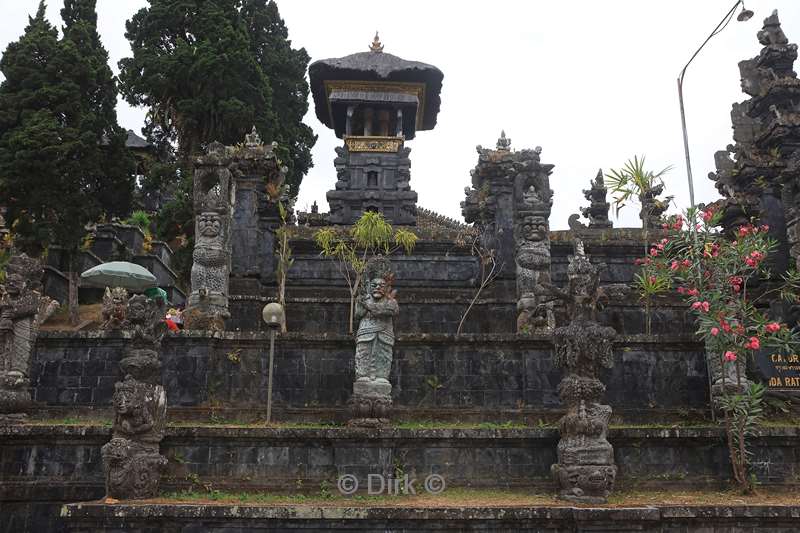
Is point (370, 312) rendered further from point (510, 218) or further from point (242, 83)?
point (242, 83)

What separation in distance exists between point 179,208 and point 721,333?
53.6 ft

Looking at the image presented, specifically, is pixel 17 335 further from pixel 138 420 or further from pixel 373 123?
pixel 373 123

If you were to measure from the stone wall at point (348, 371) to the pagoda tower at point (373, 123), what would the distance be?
12934 mm

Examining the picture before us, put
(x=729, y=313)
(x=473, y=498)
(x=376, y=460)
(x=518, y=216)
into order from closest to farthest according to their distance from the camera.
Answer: (x=473, y=498) < (x=376, y=460) < (x=729, y=313) < (x=518, y=216)

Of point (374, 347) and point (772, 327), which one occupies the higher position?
point (772, 327)

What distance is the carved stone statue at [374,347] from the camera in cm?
938

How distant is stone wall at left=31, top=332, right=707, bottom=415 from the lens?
34.9ft

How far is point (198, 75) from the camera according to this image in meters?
23.4

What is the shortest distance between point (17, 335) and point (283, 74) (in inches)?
769

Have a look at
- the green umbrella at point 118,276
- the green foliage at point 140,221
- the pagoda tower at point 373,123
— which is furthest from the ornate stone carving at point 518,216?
the green foliage at point 140,221

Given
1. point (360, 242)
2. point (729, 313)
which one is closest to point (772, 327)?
point (729, 313)

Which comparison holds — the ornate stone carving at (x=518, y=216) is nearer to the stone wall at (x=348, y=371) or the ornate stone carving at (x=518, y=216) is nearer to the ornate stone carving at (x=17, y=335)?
the stone wall at (x=348, y=371)

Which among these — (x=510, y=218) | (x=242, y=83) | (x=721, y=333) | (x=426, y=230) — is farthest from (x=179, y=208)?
(x=721, y=333)

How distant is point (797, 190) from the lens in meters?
→ 16.1
